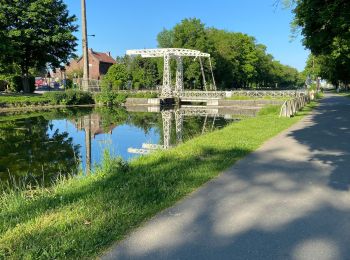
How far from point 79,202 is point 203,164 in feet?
10.9

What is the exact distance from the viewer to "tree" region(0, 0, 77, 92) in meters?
41.5

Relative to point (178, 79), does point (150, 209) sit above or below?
below

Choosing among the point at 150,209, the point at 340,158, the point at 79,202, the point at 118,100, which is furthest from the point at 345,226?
the point at 118,100

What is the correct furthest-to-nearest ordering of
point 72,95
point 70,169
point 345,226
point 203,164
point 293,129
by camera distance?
point 72,95, point 293,129, point 70,169, point 203,164, point 345,226

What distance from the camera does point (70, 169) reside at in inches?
413

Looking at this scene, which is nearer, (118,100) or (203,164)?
(203,164)

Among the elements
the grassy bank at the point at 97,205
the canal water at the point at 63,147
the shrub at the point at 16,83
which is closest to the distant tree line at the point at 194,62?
the shrub at the point at 16,83

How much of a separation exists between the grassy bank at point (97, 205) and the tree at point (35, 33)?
113ft

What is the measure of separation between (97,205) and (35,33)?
140ft

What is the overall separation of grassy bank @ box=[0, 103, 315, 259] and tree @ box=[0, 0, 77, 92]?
113 feet

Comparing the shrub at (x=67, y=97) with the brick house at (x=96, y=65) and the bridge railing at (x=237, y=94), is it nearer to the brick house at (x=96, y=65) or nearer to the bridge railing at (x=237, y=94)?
the bridge railing at (x=237, y=94)

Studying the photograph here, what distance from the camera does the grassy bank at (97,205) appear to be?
4066 mm

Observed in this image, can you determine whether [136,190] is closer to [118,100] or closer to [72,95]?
[72,95]

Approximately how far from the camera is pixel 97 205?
5402 mm
